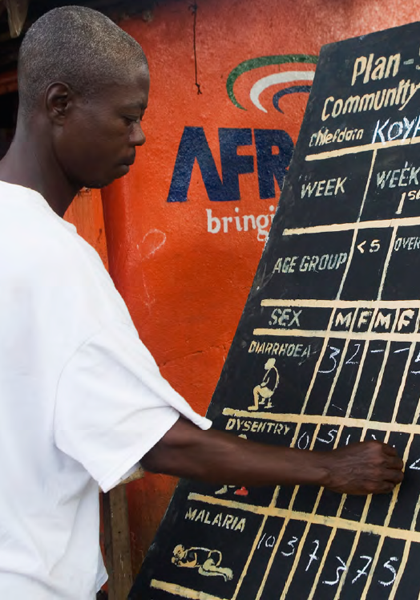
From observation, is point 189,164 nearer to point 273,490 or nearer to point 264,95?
point 264,95

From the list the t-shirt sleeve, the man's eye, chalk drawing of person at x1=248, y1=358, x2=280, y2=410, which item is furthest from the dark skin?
chalk drawing of person at x1=248, y1=358, x2=280, y2=410

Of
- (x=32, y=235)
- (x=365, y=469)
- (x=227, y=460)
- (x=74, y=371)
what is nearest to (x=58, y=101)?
(x=32, y=235)

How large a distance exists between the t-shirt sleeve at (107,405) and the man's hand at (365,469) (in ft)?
1.68

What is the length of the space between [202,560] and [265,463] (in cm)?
51

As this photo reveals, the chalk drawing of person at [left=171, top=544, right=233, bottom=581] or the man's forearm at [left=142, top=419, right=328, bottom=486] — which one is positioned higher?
the man's forearm at [left=142, top=419, right=328, bottom=486]

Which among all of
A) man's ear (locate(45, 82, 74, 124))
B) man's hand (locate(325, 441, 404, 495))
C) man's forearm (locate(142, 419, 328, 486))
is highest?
man's ear (locate(45, 82, 74, 124))

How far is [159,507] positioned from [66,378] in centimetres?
289

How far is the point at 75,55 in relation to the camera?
6.40ft

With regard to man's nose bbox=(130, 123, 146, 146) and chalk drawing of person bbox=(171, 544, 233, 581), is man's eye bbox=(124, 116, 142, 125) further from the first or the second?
chalk drawing of person bbox=(171, 544, 233, 581)

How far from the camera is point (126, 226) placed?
14.4 ft

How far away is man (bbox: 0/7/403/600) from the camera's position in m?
1.72

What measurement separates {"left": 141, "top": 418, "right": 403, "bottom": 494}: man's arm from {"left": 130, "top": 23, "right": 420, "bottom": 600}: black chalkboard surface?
72 millimetres

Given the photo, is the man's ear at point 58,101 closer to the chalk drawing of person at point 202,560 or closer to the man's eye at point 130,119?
the man's eye at point 130,119

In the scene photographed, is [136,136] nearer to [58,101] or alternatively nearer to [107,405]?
[58,101]
